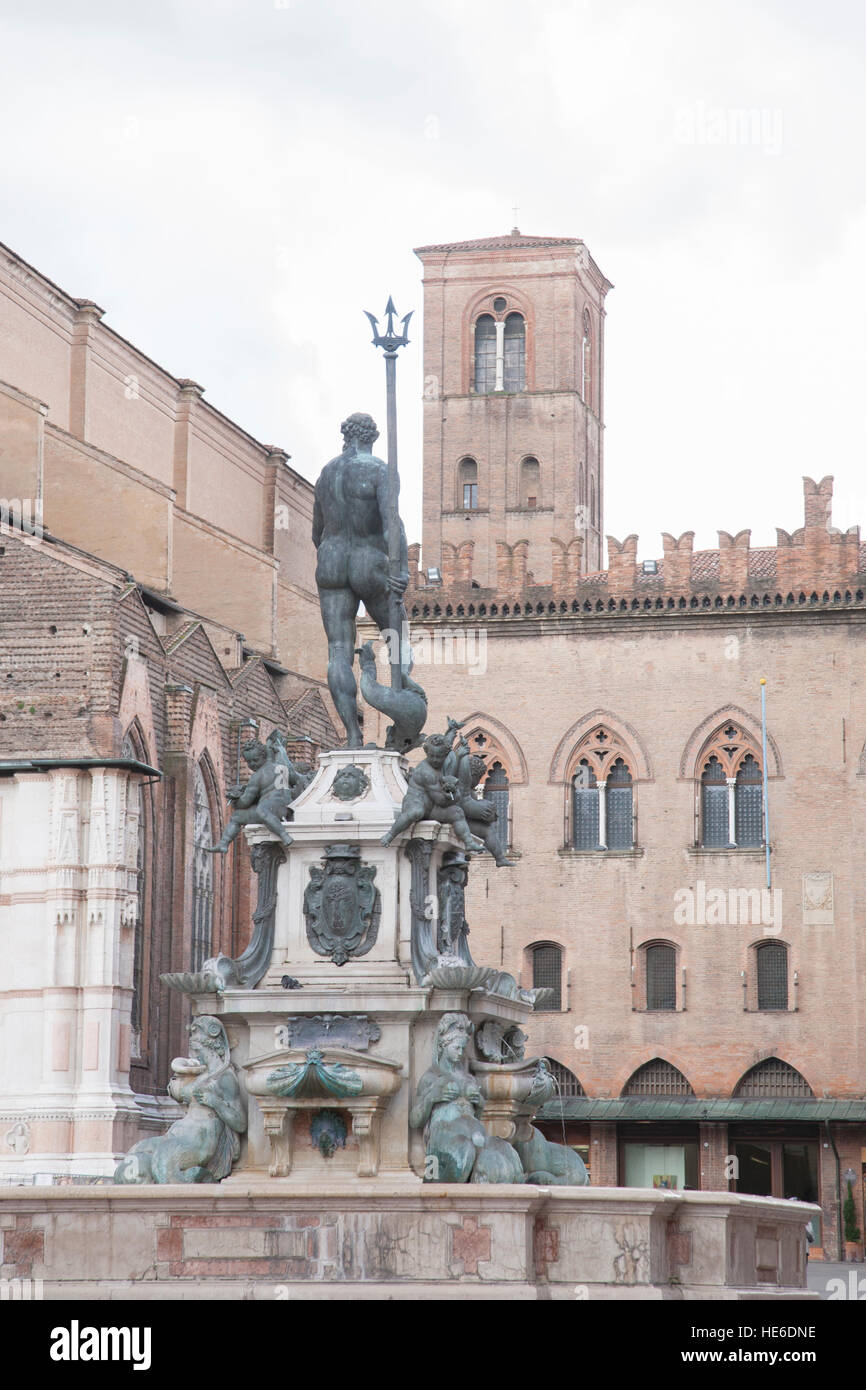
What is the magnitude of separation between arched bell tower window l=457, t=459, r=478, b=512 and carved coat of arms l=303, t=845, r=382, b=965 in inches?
1810

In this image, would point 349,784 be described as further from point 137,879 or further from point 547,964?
point 547,964

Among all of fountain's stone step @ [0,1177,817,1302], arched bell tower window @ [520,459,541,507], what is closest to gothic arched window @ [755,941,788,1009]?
arched bell tower window @ [520,459,541,507]

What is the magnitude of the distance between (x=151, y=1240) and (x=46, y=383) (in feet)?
104

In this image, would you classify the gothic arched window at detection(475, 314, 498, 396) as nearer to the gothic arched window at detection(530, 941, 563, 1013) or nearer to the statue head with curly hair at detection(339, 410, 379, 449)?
the gothic arched window at detection(530, 941, 563, 1013)

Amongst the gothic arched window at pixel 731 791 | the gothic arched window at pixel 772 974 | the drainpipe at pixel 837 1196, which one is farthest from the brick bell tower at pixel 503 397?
the drainpipe at pixel 837 1196

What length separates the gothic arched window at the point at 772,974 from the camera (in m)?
42.6

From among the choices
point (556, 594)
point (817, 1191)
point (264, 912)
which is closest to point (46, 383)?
point (556, 594)

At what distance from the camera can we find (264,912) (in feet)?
46.0

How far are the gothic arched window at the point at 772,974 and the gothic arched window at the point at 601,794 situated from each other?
343cm

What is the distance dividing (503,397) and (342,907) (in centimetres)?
4730

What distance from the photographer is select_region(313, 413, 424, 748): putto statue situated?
14.9 m

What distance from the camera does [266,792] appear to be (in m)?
14.2

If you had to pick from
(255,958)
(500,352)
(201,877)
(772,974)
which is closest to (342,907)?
(255,958)

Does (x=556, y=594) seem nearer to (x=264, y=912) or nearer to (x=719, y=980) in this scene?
(x=719, y=980)
